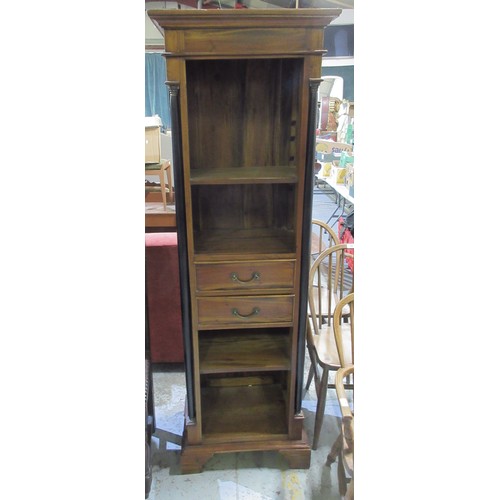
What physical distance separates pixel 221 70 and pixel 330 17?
0.39 meters

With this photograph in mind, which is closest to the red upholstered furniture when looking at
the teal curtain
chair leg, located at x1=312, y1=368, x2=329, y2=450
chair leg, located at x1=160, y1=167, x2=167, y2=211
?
chair leg, located at x1=312, y1=368, x2=329, y2=450

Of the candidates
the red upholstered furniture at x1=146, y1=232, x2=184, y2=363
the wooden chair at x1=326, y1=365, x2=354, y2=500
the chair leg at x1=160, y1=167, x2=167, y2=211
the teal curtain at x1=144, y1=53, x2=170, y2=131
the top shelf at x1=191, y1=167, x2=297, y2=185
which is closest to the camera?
the wooden chair at x1=326, y1=365, x2=354, y2=500

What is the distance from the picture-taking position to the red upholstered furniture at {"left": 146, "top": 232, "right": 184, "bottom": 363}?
5.98 feet

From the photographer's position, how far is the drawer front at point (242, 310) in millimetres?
1323

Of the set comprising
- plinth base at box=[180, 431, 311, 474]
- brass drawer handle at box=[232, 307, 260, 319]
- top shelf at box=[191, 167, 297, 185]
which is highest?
top shelf at box=[191, 167, 297, 185]

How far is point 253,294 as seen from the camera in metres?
1.32

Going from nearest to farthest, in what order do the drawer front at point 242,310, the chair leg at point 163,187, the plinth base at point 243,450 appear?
the drawer front at point 242,310
the plinth base at point 243,450
the chair leg at point 163,187

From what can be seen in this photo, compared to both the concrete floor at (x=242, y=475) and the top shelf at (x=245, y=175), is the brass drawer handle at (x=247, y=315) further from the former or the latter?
the concrete floor at (x=242, y=475)

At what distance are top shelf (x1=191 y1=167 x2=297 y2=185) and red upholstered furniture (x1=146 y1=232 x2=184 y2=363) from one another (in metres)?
0.56

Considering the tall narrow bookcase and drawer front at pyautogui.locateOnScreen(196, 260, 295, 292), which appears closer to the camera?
the tall narrow bookcase

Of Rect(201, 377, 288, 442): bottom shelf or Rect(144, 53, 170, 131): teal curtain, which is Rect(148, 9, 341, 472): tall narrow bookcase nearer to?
Rect(201, 377, 288, 442): bottom shelf

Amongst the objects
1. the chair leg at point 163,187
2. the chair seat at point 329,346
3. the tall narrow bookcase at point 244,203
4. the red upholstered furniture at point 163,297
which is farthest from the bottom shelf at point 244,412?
the chair leg at point 163,187

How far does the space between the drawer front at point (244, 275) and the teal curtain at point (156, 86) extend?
14.1 ft
